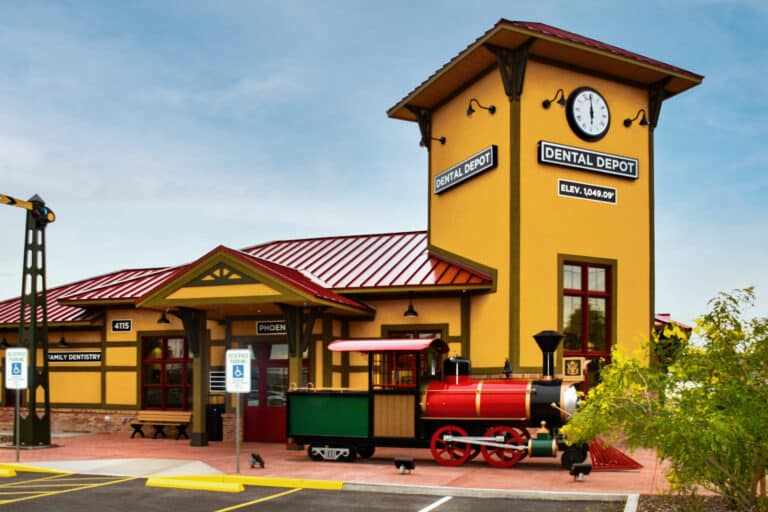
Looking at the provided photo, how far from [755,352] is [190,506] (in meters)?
8.03

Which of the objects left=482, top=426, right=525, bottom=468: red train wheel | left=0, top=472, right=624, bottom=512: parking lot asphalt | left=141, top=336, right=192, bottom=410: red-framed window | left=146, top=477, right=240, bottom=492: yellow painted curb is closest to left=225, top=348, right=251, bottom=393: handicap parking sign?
left=146, top=477, right=240, bottom=492: yellow painted curb

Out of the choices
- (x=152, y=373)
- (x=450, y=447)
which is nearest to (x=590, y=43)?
(x=450, y=447)

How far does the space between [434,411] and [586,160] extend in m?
7.46

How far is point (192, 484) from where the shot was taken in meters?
13.5

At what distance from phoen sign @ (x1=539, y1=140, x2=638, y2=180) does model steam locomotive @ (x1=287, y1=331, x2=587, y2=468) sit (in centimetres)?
518

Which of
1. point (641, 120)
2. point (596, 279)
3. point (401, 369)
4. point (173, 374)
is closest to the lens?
point (401, 369)

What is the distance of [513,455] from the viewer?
50.7ft

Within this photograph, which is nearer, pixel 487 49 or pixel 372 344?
pixel 372 344

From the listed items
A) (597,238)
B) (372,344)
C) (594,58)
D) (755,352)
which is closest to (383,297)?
(372,344)

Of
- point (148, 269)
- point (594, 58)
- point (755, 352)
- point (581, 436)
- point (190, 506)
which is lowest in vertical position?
point (190, 506)

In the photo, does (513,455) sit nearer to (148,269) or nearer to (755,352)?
(755,352)

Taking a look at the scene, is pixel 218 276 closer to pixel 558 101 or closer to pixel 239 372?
pixel 239 372

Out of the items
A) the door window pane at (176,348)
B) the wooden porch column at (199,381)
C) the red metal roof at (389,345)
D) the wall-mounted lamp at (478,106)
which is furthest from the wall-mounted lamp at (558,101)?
the door window pane at (176,348)

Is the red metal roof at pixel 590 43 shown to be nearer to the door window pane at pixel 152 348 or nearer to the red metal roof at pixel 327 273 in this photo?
the red metal roof at pixel 327 273
